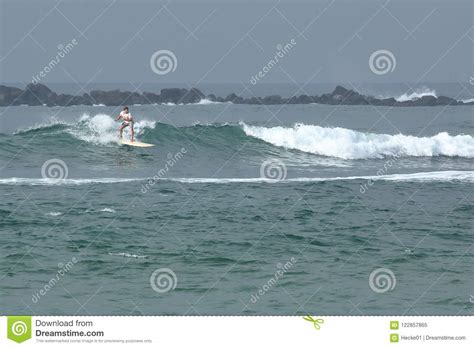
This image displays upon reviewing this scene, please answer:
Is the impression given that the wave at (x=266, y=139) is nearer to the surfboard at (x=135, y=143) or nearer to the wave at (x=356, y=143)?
the wave at (x=356, y=143)

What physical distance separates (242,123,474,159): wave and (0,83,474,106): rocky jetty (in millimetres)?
50372

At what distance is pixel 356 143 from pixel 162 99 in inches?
2405

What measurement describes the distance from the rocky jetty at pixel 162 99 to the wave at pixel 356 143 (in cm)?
5037

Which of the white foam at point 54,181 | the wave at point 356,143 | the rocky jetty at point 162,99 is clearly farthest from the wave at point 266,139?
the rocky jetty at point 162,99

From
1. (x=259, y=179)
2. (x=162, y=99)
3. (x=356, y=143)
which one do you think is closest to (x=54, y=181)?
(x=259, y=179)

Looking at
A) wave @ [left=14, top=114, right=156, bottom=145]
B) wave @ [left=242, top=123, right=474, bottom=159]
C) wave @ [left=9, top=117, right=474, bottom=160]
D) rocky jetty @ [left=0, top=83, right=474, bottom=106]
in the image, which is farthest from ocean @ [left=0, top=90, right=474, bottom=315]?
rocky jetty @ [left=0, top=83, right=474, bottom=106]

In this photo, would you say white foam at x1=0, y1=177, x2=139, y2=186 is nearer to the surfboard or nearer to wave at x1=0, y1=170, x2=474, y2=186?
wave at x1=0, y1=170, x2=474, y2=186

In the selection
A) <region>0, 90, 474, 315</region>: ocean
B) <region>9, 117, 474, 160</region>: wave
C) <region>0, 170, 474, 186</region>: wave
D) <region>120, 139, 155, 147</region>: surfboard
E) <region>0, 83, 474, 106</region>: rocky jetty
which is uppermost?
<region>0, 83, 474, 106</region>: rocky jetty

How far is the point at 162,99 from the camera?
318 ft

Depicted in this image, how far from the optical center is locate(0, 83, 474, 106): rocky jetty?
3442 inches

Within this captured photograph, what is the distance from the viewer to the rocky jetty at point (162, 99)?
87.4 m

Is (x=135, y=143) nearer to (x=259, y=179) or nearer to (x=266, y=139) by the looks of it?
(x=266, y=139)
